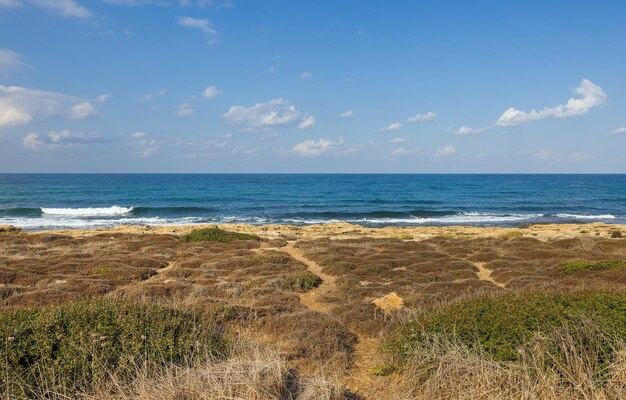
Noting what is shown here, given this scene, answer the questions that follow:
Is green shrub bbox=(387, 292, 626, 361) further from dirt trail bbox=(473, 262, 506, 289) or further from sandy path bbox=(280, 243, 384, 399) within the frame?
dirt trail bbox=(473, 262, 506, 289)

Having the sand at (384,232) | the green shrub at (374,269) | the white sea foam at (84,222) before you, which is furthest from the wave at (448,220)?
the green shrub at (374,269)

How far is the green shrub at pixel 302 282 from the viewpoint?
16406mm

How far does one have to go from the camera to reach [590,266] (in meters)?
17.7

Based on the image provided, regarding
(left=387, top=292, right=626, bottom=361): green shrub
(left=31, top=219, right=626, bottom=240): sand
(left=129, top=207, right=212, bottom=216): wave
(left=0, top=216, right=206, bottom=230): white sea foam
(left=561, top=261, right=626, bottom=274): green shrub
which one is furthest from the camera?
(left=129, top=207, right=212, bottom=216): wave

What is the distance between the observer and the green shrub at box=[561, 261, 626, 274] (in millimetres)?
17297

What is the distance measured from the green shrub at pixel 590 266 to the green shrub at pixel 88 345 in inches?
631

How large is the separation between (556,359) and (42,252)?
86.2 ft

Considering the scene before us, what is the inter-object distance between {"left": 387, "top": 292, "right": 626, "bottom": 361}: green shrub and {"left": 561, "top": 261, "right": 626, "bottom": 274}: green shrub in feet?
32.0

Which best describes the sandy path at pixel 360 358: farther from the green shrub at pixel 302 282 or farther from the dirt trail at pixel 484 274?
the dirt trail at pixel 484 274

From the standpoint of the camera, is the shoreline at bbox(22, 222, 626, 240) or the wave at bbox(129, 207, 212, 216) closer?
the shoreline at bbox(22, 222, 626, 240)

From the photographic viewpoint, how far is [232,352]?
7.46 metres

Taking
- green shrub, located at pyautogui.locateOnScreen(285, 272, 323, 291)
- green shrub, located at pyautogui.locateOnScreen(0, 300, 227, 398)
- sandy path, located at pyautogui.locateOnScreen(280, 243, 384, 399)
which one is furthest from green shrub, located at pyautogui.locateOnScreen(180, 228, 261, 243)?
green shrub, located at pyautogui.locateOnScreen(0, 300, 227, 398)

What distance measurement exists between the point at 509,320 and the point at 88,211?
72382 mm

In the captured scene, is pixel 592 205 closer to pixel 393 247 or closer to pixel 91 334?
pixel 393 247
